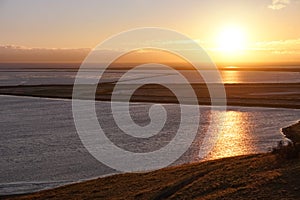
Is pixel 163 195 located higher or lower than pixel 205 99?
lower

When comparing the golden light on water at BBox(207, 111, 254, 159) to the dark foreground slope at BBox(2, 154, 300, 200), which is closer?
the dark foreground slope at BBox(2, 154, 300, 200)

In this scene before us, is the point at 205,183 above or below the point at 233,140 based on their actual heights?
below

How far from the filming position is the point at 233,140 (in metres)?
27.5

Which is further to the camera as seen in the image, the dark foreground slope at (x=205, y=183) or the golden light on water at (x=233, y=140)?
the golden light on water at (x=233, y=140)

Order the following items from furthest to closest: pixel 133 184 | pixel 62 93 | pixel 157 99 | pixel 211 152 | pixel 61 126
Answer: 1. pixel 62 93
2. pixel 157 99
3. pixel 61 126
4. pixel 211 152
5. pixel 133 184

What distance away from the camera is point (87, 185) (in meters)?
16.9

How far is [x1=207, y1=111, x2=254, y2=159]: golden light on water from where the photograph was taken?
23625 mm

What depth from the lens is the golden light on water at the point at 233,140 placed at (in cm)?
2362

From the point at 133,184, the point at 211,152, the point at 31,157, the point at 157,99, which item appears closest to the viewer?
the point at 133,184

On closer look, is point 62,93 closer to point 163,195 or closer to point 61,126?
point 61,126

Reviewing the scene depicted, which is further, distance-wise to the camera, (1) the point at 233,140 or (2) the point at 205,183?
(1) the point at 233,140

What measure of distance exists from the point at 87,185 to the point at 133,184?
1.94 metres

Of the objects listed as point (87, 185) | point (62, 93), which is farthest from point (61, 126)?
point (62, 93)

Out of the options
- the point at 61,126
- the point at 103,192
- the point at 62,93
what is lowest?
the point at 103,192
